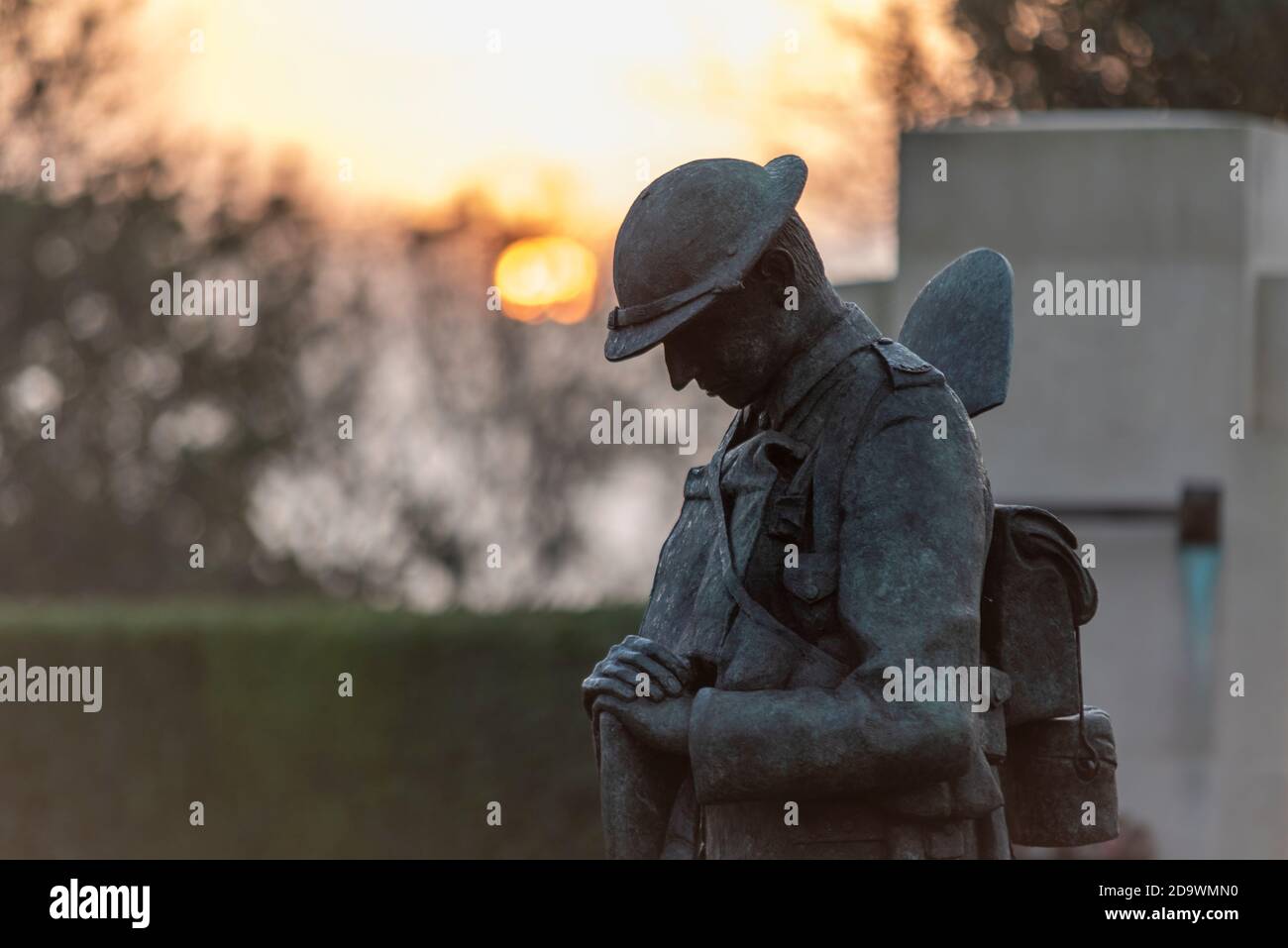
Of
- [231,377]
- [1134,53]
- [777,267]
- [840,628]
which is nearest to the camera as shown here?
[840,628]

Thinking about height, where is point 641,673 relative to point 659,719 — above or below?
above

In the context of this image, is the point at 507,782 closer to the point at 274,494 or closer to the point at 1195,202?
the point at 1195,202

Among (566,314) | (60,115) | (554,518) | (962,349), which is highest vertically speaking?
(60,115)

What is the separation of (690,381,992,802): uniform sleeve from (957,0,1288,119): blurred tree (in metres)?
15.6

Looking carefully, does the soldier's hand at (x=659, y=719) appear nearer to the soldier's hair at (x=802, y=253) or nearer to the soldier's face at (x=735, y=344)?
the soldier's face at (x=735, y=344)

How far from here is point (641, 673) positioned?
471 centimetres

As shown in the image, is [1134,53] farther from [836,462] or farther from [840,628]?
[840,628]

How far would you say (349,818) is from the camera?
50.8 ft

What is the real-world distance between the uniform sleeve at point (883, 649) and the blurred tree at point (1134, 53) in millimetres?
15642

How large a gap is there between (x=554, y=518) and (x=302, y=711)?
31.7 ft

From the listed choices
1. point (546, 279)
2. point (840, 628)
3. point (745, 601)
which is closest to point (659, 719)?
point (745, 601)

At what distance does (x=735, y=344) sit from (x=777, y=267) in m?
0.20

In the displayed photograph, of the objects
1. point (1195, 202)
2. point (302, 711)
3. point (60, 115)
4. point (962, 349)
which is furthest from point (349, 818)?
point (60, 115)

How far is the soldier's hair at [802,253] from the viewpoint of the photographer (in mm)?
4777
